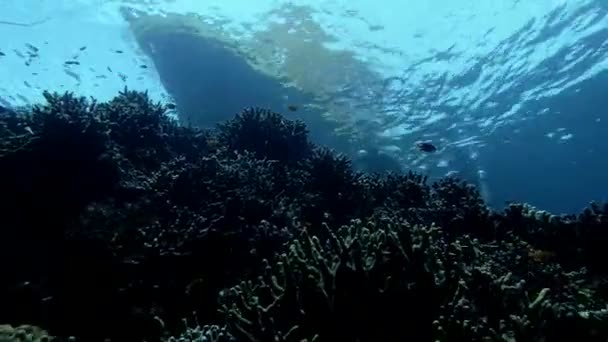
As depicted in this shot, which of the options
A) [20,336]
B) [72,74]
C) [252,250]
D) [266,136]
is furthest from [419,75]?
[20,336]

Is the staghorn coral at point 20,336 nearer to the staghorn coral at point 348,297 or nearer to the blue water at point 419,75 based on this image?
the staghorn coral at point 348,297

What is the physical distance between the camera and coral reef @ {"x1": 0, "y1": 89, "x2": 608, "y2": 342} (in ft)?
10.5

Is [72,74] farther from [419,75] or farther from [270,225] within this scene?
[270,225]

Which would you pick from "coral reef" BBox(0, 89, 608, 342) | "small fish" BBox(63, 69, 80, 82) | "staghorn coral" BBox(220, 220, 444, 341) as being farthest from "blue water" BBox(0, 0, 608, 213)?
"staghorn coral" BBox(220, 220, 444, 341)

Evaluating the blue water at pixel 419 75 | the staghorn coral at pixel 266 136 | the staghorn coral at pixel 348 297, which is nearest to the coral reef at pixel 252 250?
the staghorn coral at pixel 348 297

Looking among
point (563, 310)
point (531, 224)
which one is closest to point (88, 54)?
point (531, 224)

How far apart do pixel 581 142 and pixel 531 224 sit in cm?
2702

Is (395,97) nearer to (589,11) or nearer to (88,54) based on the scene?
(589,11)

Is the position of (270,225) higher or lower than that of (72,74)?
lower

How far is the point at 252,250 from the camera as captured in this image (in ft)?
17.0

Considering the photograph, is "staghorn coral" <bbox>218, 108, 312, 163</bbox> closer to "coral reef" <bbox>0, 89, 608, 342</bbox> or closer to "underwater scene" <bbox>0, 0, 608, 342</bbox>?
"underwater scene" <bbox>0, 0, 608, 342</bbox>

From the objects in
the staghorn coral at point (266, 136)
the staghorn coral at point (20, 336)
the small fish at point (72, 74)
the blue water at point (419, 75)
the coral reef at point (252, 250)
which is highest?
the small fish at point (72, 74)

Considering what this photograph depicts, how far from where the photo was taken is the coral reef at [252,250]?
321 cm

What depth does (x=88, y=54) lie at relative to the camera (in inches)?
1048
